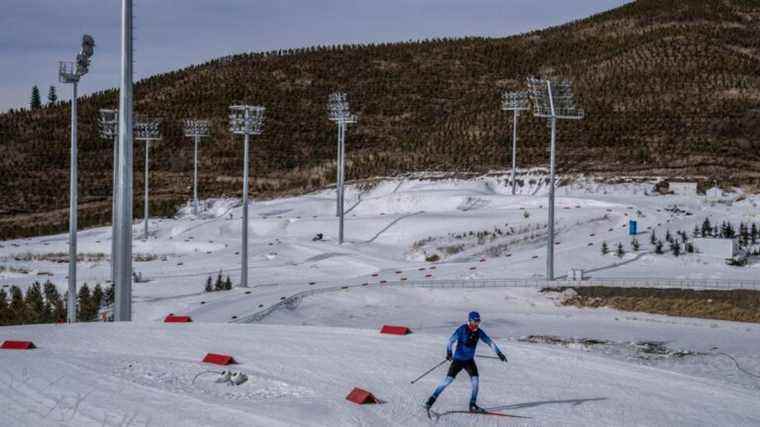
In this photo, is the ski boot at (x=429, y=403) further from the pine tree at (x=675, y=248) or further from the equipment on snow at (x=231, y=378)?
the pine tree at (x=675, y=248)

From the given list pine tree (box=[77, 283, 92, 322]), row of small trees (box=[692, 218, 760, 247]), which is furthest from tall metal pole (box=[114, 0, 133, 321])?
row of small trees (box=[692, 218, 760, 247])

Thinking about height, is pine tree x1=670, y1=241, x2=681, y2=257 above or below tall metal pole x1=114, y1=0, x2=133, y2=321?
below

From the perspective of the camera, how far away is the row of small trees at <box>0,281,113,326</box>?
2880 cm

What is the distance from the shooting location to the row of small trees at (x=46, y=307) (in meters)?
28.8

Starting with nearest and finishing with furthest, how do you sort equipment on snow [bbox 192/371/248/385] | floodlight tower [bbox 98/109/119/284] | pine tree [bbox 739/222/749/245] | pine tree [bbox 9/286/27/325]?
equipment on snow [bbox 192/371/248/385]
floodlight tower [bbox 98/109/119/284]
pine tree [bbox 9/286/27/325]
pine tree [bbox 739/222/749/245]

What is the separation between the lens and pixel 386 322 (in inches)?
1132

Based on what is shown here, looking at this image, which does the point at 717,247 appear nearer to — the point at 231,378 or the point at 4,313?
the point at 4,313

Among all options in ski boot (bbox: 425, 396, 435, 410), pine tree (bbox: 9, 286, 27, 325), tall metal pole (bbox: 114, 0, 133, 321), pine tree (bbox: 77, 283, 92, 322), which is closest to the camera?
ski boot (bbox: 425, 396, 435, 410)

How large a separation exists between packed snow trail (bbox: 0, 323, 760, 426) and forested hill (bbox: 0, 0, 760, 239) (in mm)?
52852

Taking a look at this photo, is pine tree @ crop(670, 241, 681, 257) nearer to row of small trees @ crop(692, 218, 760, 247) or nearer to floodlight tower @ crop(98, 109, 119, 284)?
row of small trees @ crop(692, 218, 760, 247)

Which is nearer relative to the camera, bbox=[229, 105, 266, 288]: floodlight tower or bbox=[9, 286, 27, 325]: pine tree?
bbox=[9, 286, 27, 325]: pine tree

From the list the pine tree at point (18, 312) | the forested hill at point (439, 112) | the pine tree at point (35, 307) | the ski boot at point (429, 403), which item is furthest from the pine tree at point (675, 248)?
the ski boot at point (429, 403)

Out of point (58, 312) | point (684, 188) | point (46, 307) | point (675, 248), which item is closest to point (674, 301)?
point (675, 248)

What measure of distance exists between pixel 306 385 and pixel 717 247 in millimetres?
28621
